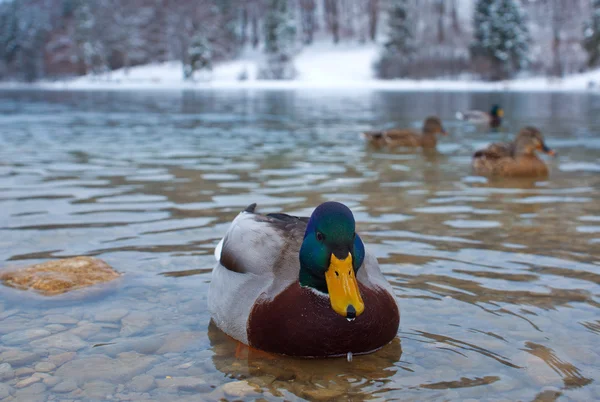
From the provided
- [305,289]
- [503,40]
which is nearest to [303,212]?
[305,289]

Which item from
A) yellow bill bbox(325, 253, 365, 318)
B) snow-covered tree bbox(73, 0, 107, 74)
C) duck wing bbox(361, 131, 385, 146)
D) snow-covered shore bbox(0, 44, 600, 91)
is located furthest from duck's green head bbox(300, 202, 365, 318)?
snow-covered tree bbox(73, 0, 107, 74)

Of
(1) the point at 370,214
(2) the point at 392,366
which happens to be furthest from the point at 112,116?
(2) the point at 392,366

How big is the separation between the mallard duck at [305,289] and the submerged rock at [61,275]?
1147mm

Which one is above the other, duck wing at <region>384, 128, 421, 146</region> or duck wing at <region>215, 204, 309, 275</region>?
duck wing at <region>215, 204, 309, 275</region>

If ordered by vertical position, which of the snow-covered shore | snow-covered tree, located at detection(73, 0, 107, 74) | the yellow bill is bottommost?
the yellow bill

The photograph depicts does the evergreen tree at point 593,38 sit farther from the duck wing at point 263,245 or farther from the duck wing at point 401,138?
the duck wing at point 263,245

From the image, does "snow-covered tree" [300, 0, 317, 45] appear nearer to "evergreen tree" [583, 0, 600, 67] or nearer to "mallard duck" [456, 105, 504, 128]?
"evergreen tree" [583, 0, 600, 67]

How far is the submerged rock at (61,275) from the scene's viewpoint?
446cm

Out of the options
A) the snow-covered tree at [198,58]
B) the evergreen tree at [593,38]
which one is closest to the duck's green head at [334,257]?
the evergreen tree at [593,38]

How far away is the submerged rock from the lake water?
4.7 inches

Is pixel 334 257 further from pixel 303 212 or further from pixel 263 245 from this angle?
pixel 303 212

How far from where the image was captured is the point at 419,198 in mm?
7582

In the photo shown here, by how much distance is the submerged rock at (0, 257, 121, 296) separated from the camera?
14.6 ft

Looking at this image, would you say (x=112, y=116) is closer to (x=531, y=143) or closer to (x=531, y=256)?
(x=531, y=143)
